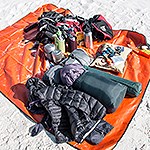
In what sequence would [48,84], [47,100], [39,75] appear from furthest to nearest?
[39,75] → [48,84] → [47,100]

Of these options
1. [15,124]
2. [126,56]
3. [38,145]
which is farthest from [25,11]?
[38,145]

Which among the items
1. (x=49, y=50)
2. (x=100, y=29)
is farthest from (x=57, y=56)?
(x=100, y=29)

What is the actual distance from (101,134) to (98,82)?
698mm

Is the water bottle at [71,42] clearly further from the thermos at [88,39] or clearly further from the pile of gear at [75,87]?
the thermos at [88,39]

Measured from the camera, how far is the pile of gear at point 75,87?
3.58m

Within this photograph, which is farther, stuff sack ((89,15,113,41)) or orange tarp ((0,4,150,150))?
stuff sack ((89,15,113,41))

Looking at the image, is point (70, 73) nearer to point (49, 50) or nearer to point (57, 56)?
point (57, 56)

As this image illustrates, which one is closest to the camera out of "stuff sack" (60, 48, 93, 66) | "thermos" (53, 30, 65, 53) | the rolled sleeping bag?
the rolled sleeping bag

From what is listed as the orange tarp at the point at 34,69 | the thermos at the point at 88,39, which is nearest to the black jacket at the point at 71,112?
the orange tarp at the point at 34,69

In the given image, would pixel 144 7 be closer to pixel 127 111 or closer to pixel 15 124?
pixel 127 111

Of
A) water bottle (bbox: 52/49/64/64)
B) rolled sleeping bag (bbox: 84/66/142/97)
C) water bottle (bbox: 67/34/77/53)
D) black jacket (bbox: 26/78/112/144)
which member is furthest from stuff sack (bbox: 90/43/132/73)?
black jacket (bbox: 26/78/112/144)

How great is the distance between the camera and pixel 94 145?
3467 millimetres

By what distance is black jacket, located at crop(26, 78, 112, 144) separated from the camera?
351cm

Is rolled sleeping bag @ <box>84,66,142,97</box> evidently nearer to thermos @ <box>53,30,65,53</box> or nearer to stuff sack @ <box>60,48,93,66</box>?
stuff sack @ <box>60,48,93,66</box>
